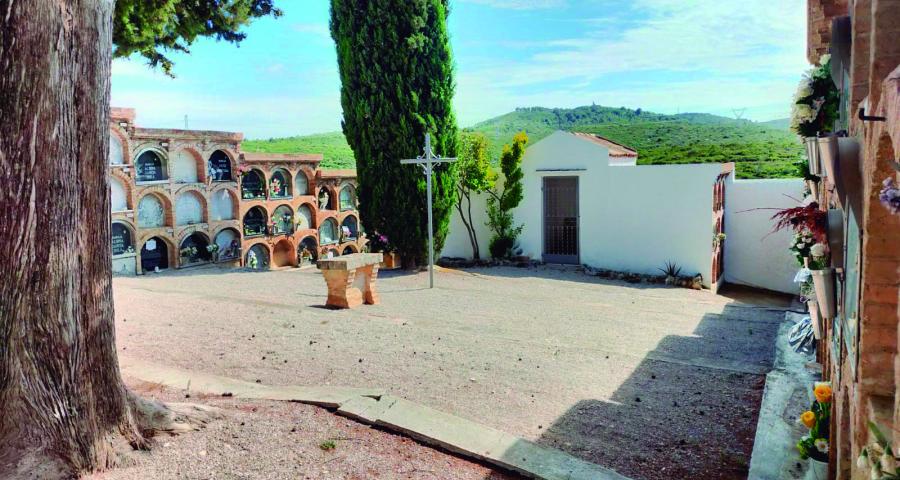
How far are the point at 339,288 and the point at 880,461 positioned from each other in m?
7.70

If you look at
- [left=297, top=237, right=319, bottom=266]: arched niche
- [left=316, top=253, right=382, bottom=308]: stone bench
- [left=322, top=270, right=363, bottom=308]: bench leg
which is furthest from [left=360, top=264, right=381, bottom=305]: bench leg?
[left=297, top=237, right=319, bottom=266]: arched niche

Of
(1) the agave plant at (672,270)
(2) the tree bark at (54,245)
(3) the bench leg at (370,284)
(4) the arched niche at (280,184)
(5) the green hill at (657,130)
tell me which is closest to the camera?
(2) the tree bark at (54,245)

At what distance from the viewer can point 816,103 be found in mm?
3980

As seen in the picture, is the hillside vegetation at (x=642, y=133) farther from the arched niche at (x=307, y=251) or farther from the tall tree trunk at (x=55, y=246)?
the tall tree trunk at (x=55, y=246)

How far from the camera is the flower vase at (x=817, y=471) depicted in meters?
3.50

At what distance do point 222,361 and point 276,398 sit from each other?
1.62 m

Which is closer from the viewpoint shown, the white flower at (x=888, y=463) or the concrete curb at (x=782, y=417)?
the white flower at (x=888, y=463)

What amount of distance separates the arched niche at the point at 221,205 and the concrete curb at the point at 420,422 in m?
12.2

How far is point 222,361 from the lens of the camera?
5883 mm

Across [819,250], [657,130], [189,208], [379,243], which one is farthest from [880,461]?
[657,130]

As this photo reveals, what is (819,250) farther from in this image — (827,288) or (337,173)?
(337,173)

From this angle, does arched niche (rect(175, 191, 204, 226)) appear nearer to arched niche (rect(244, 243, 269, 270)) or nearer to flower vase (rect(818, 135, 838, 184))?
arched niche (rect(244, 243, 269, 270))

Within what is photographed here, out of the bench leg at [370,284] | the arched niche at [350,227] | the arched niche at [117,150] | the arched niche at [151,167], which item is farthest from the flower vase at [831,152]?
the arched niche at [350,227]

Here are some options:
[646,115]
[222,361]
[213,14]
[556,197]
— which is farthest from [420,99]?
[646,115]
